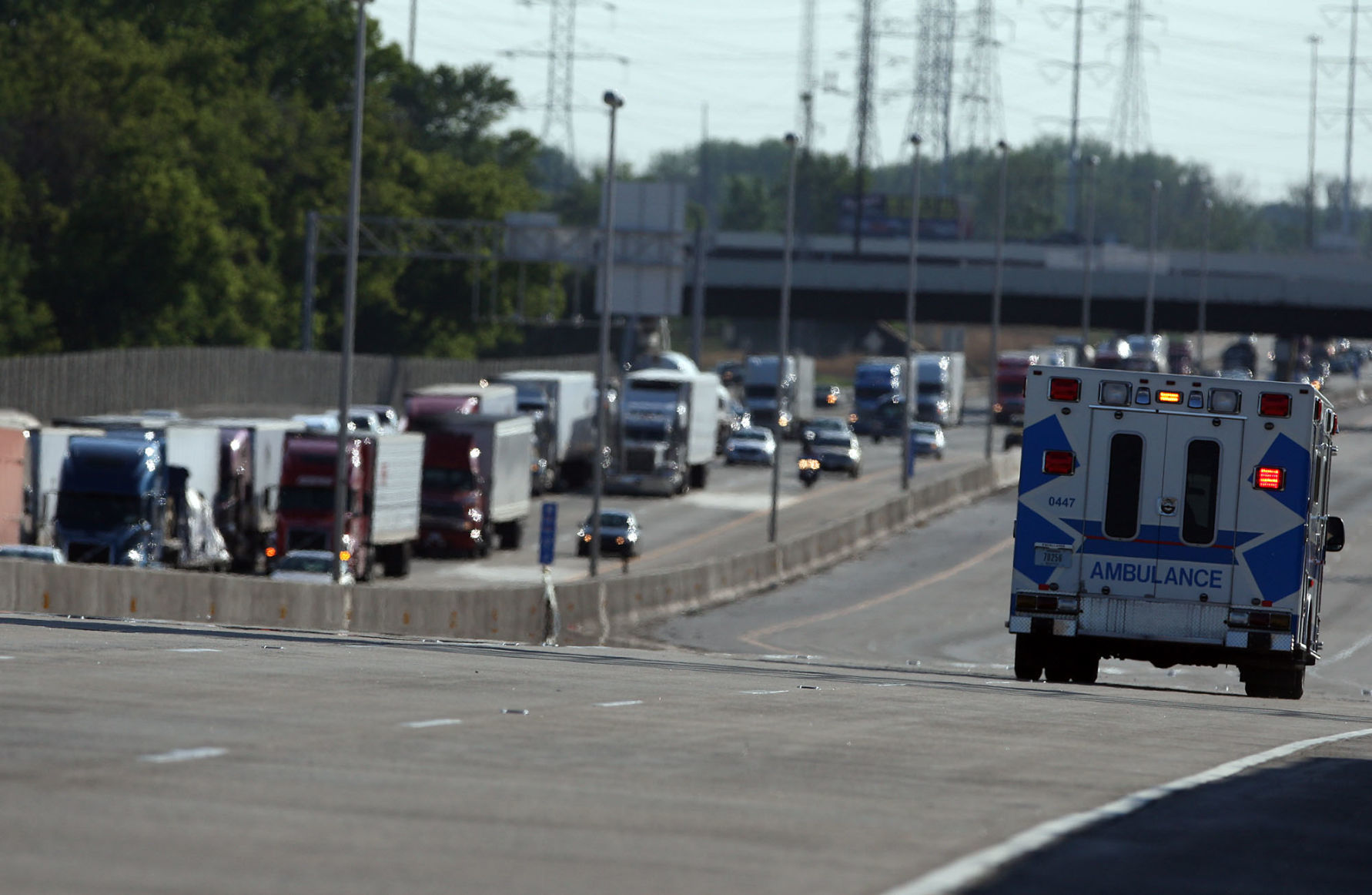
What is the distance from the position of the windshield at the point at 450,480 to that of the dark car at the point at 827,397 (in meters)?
71.2

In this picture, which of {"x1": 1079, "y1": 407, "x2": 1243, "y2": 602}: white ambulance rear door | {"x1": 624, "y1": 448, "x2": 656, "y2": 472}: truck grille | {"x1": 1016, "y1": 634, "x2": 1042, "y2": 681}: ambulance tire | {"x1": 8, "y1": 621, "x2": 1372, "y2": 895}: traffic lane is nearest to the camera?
{"x1": 8, "y1": 621, "x2": 1372, "y2": 895}: traffic lane

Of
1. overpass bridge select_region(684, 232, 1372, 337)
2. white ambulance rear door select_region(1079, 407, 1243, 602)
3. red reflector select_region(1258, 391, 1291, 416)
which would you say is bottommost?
white ambulance rear door select_region(1079, 407, 1243, 602)

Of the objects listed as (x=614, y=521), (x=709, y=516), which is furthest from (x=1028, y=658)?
(x=709, y=516)

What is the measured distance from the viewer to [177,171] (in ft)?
280

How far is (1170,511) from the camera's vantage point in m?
20.0

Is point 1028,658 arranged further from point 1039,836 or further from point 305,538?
point 305,538

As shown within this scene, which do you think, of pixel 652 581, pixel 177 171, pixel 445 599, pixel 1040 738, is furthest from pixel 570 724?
pixel 177 171

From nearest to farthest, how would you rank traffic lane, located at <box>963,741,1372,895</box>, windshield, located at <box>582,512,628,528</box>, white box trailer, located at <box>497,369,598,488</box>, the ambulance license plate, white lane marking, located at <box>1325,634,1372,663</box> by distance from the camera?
traffic lane, located at <box>963,741,1372,895</box>
the ambulance license plate
white lane marking, located at <box>1325,634,1372,663</box>
windshield, located at <box>582,512,628,528</box>
white box trailer, located at <box>497,369,598,488</box>

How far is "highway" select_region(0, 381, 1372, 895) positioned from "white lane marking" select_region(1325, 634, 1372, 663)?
23.9 metres

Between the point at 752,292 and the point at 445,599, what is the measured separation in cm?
8427

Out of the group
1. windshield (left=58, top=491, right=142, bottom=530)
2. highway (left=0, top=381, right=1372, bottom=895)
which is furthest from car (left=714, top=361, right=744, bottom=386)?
highway (left=0, top=381, right=1372, bottom=895)

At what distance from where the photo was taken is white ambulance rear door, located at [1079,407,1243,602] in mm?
19938

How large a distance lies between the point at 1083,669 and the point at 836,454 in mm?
61662

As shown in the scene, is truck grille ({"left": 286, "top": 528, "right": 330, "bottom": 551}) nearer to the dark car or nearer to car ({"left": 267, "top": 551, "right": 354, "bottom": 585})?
car ({"left": 267, "top": 551, "right": 354, "bottom": 585})
